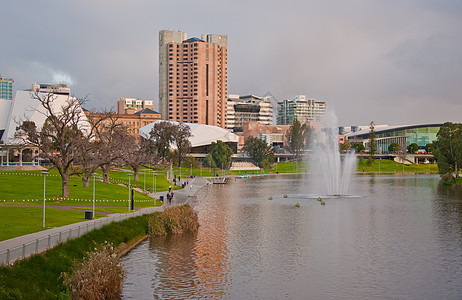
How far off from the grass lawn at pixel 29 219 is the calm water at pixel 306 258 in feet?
20.5

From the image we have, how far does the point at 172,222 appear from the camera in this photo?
44844mm

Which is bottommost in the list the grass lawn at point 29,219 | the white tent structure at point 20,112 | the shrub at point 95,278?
the shrub at point 95,278

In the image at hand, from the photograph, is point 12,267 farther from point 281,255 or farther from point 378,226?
point 378,226

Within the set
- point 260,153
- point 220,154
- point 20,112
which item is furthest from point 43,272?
point 260,153

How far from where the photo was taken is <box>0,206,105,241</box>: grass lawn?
1345 inches

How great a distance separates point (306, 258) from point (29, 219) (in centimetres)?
A: 2039

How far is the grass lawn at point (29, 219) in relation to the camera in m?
34.2

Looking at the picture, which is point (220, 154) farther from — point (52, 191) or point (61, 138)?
point (61, 138)

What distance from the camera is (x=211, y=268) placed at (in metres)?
33.6

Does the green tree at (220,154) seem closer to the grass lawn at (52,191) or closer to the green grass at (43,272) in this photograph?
the grass lawn at (52,191)

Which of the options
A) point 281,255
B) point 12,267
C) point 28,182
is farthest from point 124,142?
point 12,267

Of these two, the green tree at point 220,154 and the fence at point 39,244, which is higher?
the green tree at point 220,154

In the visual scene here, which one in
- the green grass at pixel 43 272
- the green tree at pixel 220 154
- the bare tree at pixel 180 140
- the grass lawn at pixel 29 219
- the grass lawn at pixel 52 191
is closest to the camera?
the green grass at pixel 43 272

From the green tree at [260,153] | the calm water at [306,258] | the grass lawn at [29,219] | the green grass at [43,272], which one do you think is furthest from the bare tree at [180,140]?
the green grass at [43,272]
